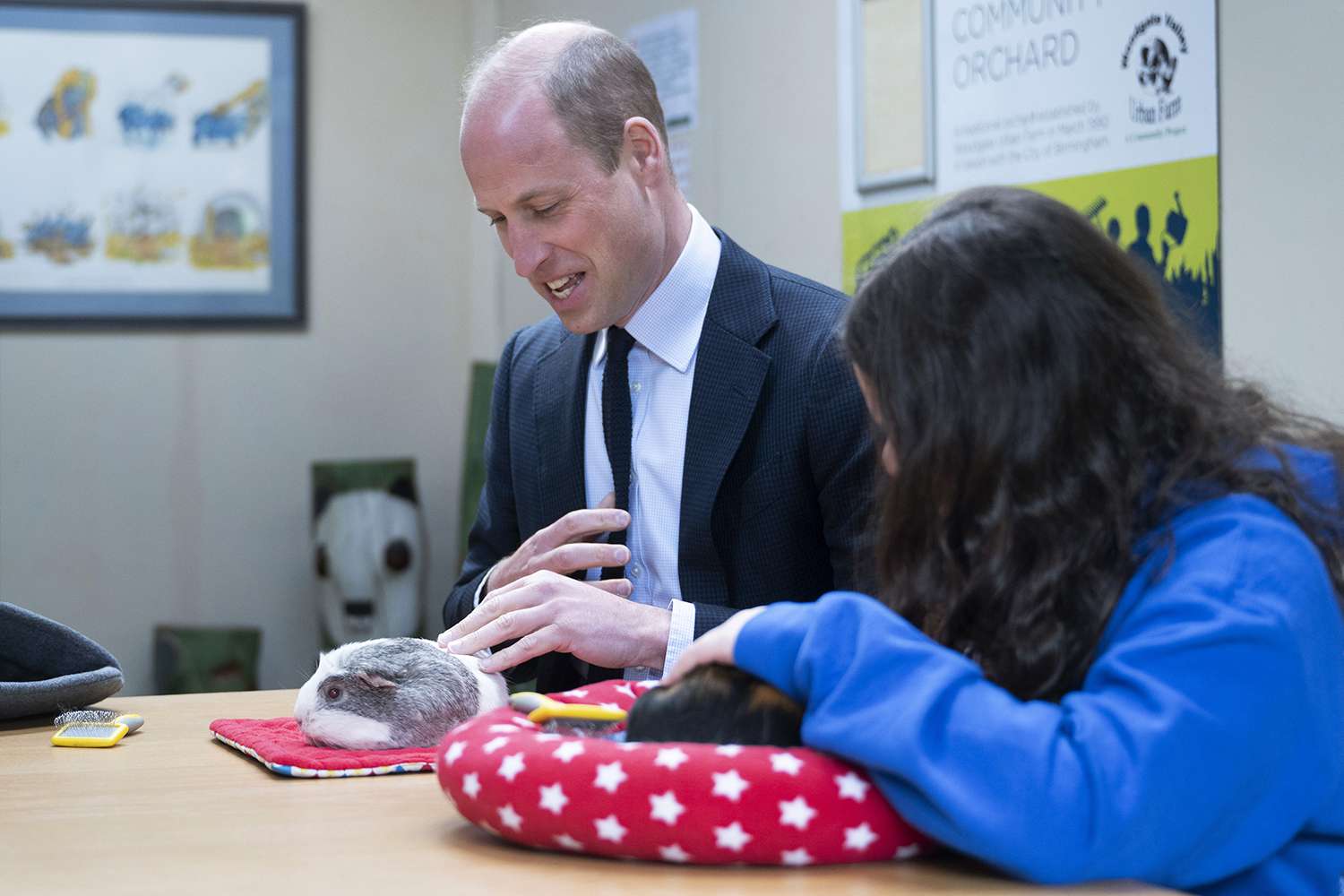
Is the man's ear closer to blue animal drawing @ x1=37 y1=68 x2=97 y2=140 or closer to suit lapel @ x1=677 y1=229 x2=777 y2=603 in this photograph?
suit lapel @ x1=677 y1=229 x2=777 y2=603

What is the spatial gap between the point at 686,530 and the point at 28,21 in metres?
3.62

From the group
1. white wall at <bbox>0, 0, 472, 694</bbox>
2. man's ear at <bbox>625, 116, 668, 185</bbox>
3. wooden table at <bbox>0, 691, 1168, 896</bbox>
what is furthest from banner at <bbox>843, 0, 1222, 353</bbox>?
white wall at <bbox>0, 0, 472, 694</bbox>

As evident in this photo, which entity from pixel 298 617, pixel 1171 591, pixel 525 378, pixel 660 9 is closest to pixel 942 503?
pixel 1171 591

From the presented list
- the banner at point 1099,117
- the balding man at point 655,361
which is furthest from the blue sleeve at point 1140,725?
the banner at point 1099,117

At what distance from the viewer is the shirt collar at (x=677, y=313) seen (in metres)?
1.83

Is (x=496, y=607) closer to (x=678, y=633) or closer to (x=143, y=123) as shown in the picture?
(x=678, y=633)

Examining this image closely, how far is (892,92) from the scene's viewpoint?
289 centimetres

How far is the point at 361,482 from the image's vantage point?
459cm

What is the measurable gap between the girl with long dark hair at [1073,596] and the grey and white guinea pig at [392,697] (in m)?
0.41

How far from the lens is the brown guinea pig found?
37.7 inches

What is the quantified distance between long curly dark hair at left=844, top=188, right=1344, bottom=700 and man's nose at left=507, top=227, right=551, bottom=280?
780 millimetres

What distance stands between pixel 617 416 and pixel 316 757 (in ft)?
2.22

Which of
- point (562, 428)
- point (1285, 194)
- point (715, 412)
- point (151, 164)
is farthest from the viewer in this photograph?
point (151, 164)

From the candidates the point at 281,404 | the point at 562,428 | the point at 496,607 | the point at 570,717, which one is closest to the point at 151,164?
the point at 281,404
